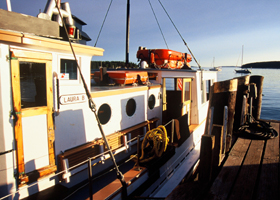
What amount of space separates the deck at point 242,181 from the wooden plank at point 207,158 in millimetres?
117

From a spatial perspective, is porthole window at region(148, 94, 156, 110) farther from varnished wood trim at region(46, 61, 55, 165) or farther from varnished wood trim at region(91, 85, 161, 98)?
varnished wood trim at region(46, 61, 55, 165)

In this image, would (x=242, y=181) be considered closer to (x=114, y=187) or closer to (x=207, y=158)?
(x=207, y=158)

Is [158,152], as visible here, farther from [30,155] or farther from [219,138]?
[30,155]

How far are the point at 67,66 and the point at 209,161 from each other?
11.5 feet

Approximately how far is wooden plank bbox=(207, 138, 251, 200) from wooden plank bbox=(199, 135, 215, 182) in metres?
0.19

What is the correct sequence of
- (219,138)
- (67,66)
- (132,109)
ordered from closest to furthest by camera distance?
(219,138)
(67,66)
(132,109)

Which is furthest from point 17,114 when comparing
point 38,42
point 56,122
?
point 38,42

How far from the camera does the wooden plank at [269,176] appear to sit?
2979mm

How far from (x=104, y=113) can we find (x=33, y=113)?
6.12 feet

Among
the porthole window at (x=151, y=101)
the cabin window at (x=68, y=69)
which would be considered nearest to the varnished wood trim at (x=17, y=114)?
the cabin window at (x=68, y=69)

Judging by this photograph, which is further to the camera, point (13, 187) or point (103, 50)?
point (103, 50)

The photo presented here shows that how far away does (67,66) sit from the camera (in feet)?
14.1

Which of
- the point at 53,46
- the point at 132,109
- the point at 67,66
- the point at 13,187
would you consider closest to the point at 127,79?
the point at 132,109

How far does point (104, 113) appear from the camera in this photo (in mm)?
5145
